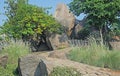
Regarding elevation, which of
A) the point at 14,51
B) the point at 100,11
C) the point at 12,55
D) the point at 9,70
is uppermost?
the point at 100,11

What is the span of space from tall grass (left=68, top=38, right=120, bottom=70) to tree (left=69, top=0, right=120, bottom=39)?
7.38 m

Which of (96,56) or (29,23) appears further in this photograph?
(29,23)

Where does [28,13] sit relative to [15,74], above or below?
above

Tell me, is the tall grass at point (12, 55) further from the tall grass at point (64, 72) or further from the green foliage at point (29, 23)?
the green foliage at point (29, 23)

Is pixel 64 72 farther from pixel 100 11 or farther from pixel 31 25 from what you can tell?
pixel 31 25

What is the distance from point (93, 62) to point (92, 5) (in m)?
9.16

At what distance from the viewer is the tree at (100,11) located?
19609 mm

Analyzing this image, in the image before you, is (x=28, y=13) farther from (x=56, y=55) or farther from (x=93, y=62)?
(x=93, y=62)

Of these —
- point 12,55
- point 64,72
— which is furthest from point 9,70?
point 64,72

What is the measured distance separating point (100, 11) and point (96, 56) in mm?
8508

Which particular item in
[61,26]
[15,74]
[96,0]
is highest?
[96,0]

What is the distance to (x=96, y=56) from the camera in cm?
1139

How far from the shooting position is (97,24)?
20781 mm

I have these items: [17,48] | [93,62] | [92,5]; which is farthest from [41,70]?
[92,5]
